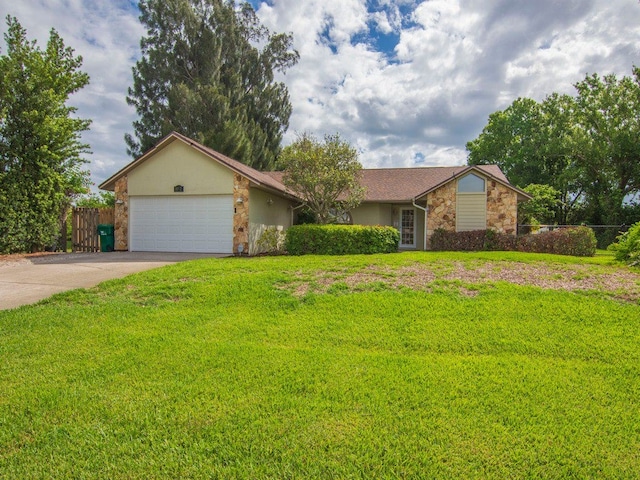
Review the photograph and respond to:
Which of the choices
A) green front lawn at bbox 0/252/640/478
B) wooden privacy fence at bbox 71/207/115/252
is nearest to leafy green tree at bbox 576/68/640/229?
green front lawn at bbox 0/252/640/478

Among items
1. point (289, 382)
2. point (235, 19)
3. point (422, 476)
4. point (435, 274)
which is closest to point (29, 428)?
point (289, 382)

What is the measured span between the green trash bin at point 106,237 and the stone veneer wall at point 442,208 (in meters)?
13.6

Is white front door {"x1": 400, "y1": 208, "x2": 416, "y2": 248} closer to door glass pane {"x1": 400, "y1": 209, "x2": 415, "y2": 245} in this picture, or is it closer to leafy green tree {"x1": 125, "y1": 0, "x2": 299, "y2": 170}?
door glass pane {"x1": 400, "y1": 209, "x2": 415, "y2": 245}

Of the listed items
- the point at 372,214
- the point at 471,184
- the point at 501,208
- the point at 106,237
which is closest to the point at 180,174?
the point at 106,237

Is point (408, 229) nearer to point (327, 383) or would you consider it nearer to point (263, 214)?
point (263, 214)

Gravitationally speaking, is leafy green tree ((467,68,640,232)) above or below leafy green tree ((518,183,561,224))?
above

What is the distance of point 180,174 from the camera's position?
14.8 metres

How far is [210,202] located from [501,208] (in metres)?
12.0

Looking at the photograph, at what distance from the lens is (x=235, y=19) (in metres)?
29.2

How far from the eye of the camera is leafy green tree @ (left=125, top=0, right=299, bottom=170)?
84.2 feet

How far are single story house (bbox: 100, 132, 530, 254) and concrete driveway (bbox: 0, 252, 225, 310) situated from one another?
362 centimetres

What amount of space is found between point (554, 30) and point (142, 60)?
26.9 m

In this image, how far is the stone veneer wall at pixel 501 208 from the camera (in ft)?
49.3

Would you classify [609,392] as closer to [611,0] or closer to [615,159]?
[611,0]
